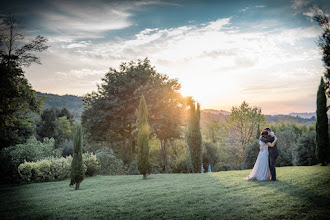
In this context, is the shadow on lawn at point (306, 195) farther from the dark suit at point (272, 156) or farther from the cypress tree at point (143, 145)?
the cypress tree at point (143, 145)

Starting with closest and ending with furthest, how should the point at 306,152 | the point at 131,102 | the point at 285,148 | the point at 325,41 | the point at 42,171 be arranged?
1. the point at 42,171
2. the point at 325,41
3. the point at 306,152
4. the point at 131,102
5. the point at 285,148

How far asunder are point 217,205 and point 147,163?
835 cm

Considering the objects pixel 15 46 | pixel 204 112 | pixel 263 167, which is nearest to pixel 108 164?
pixel 15 46

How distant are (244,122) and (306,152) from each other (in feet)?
37.1

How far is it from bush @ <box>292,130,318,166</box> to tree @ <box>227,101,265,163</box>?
946 centimetres

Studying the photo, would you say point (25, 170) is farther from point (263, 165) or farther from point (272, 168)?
point (272, 168)

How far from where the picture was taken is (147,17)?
33.9 ft

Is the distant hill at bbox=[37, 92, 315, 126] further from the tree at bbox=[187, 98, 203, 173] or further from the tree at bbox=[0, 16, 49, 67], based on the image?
the tree at bbox=[0, 16, 49, 67]

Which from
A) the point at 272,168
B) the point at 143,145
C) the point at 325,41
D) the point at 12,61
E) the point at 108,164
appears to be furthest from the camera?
the point at 108,164

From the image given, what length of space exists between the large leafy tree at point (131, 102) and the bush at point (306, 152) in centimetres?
1254

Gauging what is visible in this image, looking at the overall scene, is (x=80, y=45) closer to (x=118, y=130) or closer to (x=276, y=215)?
(x=276, y=215)

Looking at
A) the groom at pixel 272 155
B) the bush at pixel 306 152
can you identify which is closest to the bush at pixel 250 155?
the bush at pixel 306 152

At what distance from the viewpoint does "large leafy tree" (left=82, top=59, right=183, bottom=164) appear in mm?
26109

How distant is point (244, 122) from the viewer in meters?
31.3
